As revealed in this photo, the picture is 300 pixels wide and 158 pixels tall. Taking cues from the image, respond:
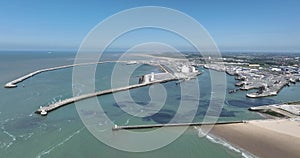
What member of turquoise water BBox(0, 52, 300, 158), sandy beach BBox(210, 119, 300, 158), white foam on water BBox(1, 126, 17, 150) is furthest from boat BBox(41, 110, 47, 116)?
sandy beach BBox(210, 119, 300, 158)

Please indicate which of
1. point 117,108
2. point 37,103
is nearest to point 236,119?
point 117,108

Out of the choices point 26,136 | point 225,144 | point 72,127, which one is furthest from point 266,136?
point 26,136

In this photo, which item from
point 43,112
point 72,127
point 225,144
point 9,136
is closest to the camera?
point 225,144

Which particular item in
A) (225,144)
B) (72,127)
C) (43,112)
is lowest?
(225,144)

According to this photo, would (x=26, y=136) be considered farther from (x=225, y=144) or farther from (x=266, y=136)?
(x=266, y=136)

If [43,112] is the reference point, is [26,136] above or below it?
below

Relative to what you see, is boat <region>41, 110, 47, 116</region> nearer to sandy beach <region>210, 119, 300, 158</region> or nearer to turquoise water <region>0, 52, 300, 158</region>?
turquoise water <region>0, 52, 300, 158</region>

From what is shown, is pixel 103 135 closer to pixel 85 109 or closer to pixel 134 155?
pixel 134 155

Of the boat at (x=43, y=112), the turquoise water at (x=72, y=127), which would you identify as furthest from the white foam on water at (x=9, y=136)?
the boat at (x=43, y=112)

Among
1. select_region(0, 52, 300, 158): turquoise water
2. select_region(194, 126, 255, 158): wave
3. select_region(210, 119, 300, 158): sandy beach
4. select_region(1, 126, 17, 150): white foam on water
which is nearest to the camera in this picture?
select_region(194, 126, 255, 158): wave
